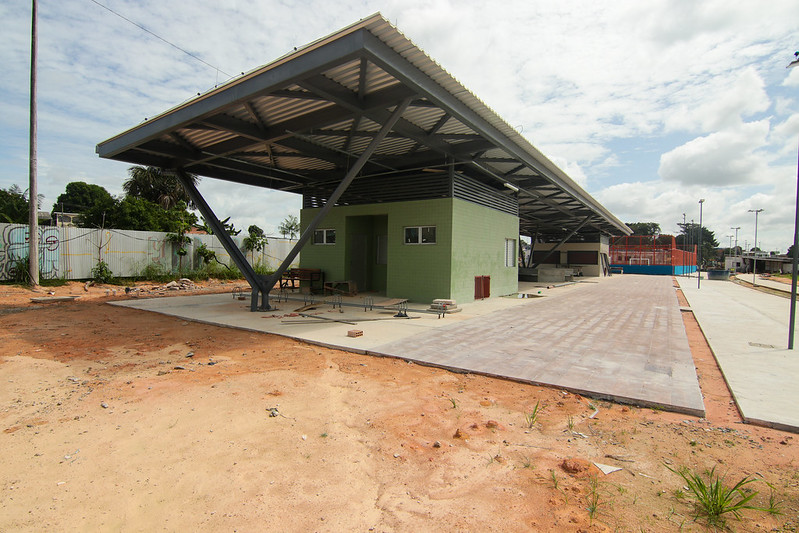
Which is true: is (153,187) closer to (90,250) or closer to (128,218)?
(128,218)

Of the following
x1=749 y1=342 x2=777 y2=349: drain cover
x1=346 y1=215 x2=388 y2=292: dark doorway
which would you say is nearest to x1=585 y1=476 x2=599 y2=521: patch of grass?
x1=749 y1=342 x2=777 y2=349: drain cover

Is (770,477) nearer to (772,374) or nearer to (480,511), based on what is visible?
(480,511)

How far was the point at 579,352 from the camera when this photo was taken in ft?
22.2

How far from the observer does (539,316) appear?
1095 centimetres

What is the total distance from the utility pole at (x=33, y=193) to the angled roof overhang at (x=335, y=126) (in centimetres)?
715

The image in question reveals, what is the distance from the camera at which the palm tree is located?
32.0m

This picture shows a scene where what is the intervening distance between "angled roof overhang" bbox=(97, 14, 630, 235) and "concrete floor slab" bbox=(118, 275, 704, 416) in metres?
5.01

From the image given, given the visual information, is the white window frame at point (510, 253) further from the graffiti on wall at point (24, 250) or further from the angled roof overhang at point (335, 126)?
the graffiti on wall at point (24, 250)

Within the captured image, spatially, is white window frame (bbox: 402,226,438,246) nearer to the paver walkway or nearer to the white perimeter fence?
the paver walkway

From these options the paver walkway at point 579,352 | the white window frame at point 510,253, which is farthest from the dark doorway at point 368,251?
the paver walkway at point 579,352

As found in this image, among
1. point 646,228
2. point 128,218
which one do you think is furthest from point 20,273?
point 646,228

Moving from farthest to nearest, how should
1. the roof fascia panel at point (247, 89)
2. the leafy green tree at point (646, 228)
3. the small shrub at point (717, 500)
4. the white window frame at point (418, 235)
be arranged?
the leafy green tree at point (646, 228)
the white window frame at point (418, 235)
the roof fascia panel at point (247, 89)
the small shrub at point (717, 500)

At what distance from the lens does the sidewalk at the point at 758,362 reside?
13.9 feet

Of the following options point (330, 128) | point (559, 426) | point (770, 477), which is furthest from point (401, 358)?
point (330, 128)
